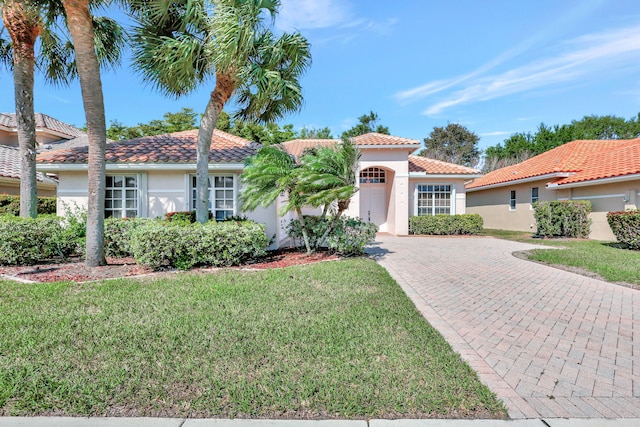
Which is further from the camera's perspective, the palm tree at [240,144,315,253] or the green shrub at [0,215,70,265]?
the palm tree at [240,144,315,253]

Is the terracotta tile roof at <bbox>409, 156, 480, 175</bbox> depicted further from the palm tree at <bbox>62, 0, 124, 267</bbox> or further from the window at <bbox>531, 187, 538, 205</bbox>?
the palm tree at <bbox>62, 0, 124, 267</bbox>

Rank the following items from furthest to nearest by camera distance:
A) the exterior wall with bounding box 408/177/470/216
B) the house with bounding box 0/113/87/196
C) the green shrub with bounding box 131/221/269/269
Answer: the exterior wall with bounding box 408/177/470/216 < the house with bounding box 0/113/87/196 < the green shrub with bounding box 131/221/269/269

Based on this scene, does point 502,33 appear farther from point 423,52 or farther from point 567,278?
point 567,278

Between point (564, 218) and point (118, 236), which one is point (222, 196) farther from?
point (564, 218)

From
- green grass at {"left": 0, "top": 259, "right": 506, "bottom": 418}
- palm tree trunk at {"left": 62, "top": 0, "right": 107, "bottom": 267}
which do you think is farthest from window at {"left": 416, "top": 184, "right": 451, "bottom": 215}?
palm tree trunk at {"left": 62, "top": 0, "right": 107, "bottom": 267}

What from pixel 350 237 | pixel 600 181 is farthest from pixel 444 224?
pixel 350 237

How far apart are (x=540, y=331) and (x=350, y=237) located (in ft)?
19.2

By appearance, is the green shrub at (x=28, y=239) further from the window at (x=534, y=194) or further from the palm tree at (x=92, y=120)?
the window at (x=534, y=194)

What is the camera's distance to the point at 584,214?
49.7 ft

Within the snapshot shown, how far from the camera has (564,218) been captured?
15.4m

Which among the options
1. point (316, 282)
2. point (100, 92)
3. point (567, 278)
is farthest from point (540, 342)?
point (100, 92)

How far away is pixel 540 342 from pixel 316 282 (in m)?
4.04

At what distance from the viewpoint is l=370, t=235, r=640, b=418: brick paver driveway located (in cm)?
299

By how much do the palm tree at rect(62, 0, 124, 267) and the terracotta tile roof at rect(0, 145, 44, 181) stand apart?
1162cm
